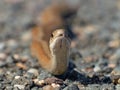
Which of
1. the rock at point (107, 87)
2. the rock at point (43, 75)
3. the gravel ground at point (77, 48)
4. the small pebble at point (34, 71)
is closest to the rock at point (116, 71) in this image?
the gravel ground at point (77, 48)

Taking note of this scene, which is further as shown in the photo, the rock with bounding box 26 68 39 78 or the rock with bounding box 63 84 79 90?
the rock with bounding box 26 68 39 78

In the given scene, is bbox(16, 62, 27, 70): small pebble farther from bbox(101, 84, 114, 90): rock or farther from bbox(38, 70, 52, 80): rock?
bbox(101, 84, 114, 90): rock

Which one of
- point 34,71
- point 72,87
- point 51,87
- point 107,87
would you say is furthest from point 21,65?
point 107,87

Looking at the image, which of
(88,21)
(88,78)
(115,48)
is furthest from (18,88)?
(88,21)

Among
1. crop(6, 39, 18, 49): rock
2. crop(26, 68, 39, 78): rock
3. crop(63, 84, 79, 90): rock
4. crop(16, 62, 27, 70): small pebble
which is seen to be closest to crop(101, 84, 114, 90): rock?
crop(63, 84, 79, 90): rock

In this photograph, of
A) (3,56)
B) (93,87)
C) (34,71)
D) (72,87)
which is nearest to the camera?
(72,87)

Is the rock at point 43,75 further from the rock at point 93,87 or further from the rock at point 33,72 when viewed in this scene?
the rock at point 93,87

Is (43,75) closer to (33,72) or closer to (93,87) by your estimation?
(33,72)

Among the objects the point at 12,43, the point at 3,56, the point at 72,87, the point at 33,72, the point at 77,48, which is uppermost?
the point at 12,43
